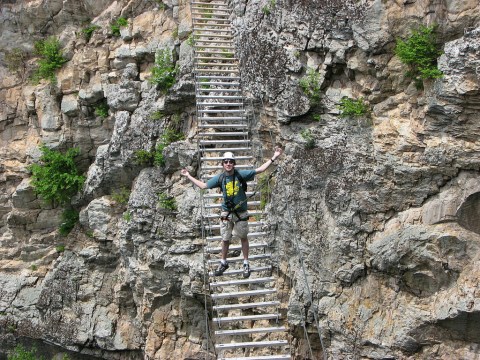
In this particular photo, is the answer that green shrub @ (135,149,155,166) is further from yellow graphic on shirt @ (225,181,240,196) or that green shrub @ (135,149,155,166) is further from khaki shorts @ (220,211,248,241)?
yellow graphic on shirt @ (225,181,240,196)

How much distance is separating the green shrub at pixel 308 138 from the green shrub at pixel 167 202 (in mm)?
3668

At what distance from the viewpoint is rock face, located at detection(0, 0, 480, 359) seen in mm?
8625

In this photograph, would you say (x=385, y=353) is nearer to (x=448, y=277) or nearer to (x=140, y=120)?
(x=448, y=277)

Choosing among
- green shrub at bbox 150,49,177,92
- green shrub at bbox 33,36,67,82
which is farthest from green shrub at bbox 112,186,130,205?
green shrub at bbox 33,36,67,82

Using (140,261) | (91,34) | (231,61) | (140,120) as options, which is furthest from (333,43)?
(91,34)

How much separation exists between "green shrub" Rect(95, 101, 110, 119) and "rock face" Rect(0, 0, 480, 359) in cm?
20

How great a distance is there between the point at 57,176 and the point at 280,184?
26.3 feet

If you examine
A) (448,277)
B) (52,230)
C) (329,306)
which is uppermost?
(448,277)

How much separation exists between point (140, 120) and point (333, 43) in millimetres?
5589

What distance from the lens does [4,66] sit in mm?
17469

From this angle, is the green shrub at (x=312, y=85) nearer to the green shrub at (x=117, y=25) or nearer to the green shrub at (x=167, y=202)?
the green shrub at (x=167, y=202)

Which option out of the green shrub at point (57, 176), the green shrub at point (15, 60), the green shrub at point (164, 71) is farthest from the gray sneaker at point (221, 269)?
the green shrub at point (15, 60)

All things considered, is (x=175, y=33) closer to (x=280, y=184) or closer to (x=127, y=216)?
(x=127, y=216)

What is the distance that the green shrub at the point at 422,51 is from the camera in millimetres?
8977
